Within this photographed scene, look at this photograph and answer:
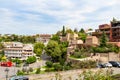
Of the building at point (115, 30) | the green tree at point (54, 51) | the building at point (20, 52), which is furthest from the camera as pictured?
the building at point (20, 52)

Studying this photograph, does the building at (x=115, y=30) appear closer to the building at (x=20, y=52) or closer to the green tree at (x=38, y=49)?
the green tree at (x=38, y=49)

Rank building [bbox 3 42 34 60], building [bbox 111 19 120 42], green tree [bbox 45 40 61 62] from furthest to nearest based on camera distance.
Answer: building [bbox 3 42 34 60]
building [bbox 111 19 120 42]
green tree [bbox 45 40 61 62]

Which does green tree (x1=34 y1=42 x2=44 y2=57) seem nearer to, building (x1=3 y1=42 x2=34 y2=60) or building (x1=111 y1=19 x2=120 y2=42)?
building (x1=3 y1=42 x2=34 y2=60)

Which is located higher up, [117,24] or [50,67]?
[117,24]

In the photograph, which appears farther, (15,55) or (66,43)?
(15,55)

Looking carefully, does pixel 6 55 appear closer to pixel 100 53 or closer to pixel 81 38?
pixel 81 38

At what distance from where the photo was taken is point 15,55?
107 metres

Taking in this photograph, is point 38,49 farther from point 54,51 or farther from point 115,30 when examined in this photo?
point 115,30

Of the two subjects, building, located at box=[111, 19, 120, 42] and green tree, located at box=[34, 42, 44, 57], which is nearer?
building, located at box=[111, 19, 120, 42]

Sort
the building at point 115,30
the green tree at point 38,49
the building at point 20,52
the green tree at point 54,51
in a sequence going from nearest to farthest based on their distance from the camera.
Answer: the green tree at point 54,51 < the building at point 115,30 < the green tree at point 38,49 < the building at point 20,52

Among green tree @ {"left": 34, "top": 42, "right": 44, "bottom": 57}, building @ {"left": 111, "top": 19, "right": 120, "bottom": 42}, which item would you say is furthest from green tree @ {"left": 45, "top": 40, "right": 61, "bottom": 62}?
building @ {"left": 111, "top": 19, "right": 120, "bottom": 42}

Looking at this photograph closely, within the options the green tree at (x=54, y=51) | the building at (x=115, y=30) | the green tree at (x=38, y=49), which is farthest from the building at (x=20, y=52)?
the building at (x=115, y=30)

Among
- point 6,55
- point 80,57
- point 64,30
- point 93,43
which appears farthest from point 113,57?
point 6,55

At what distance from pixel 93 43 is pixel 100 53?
36.3 feet
